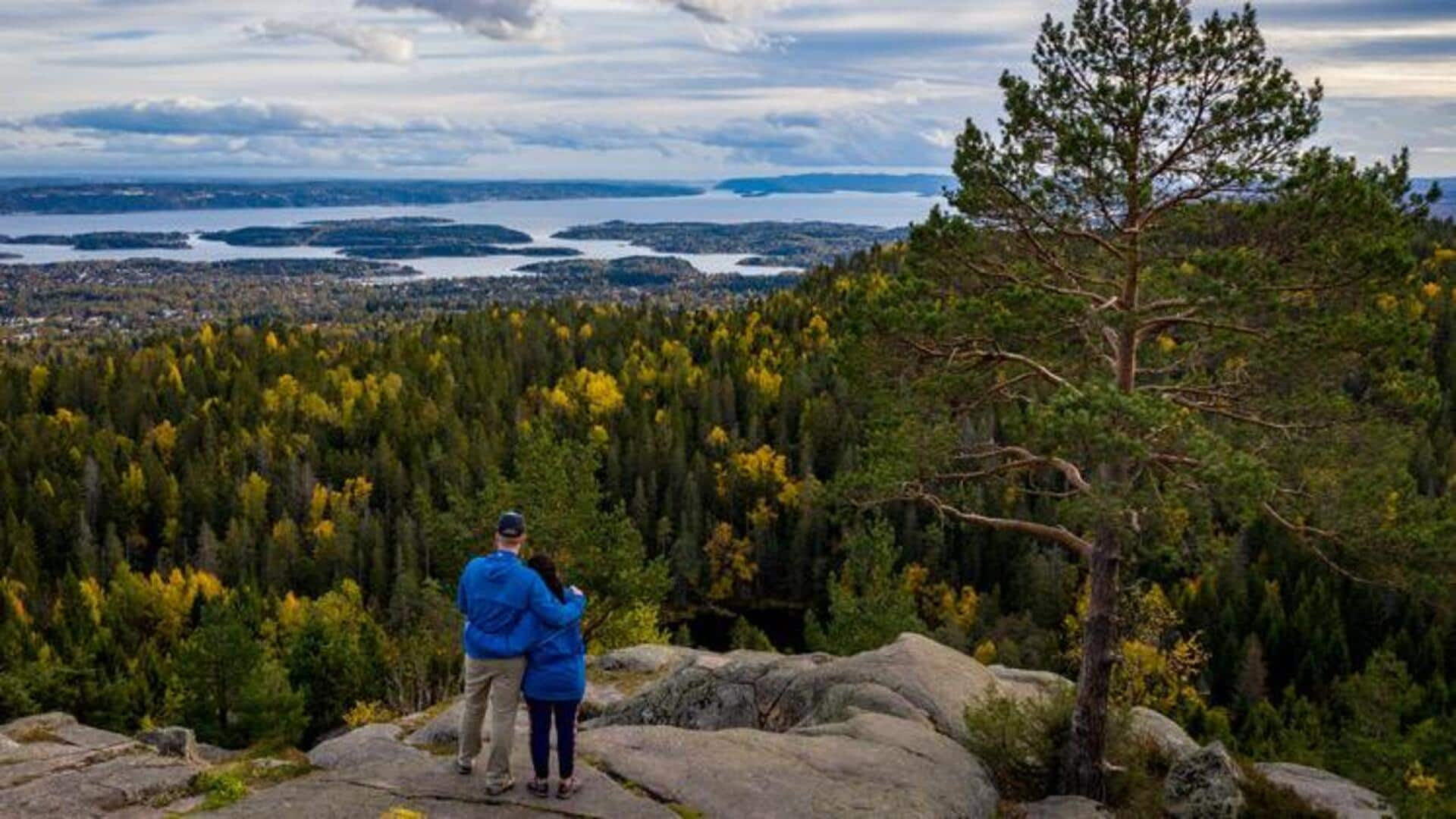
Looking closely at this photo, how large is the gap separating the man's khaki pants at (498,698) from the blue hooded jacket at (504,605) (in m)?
0.19

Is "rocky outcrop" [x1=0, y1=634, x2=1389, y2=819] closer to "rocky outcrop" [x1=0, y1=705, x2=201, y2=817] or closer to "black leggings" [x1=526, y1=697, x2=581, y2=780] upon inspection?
"rocky outcrop" [x1=0, y1=705, x2=201, y2=817]

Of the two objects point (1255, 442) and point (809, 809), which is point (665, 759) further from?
point (1255, 442)

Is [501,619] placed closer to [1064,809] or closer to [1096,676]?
[1064,809]

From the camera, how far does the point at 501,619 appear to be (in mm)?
12344

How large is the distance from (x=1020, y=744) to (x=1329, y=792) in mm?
7578

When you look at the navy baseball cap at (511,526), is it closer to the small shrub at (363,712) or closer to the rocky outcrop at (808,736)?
the rocky outcrop at (808,736)

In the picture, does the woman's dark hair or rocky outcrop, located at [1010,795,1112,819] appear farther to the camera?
rocky outcrop, located at [1010,795,1112,819]

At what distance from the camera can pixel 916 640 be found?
23.7 m

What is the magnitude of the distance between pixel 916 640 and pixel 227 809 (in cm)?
1481

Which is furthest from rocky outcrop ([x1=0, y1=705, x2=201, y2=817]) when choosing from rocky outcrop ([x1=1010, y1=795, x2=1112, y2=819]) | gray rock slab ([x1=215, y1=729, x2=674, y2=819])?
rocky outcrop ([x1=1010, y1=795, x2=1112, y2=819])

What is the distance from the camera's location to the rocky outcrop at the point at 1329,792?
773 inches

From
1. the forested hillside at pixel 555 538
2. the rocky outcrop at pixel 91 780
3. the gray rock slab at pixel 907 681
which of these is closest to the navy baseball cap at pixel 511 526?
the rocky outcrop at pixel 91 780

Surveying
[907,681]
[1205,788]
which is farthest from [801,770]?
[1205,788]

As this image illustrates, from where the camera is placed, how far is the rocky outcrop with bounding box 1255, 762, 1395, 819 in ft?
64.4
